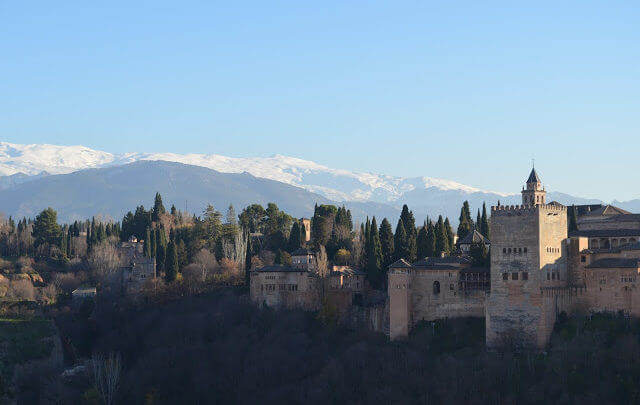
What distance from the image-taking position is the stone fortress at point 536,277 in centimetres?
6278

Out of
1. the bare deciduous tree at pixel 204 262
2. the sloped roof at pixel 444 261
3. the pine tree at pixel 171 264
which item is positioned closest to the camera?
the sloped roof at pixel 444 261

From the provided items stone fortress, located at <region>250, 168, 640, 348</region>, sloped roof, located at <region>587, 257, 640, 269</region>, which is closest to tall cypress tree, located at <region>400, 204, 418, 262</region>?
stone fortress, located at <region>250, 168, 640, 348</region>

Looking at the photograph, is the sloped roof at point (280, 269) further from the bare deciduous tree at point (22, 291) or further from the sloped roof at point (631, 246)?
the bare deciduous tree at point (22, 291)

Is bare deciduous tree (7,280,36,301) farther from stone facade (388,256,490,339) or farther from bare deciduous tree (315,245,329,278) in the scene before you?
stone facade (388,256,490,339)

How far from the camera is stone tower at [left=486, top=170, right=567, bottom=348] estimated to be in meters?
63.3

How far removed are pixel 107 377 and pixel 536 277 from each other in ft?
96.7

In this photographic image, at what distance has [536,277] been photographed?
63.5m

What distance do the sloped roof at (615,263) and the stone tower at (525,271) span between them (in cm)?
229

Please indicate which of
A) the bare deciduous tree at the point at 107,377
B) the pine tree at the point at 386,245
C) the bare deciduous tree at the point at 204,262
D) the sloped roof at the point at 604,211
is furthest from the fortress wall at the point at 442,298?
the bare deciduous tree at the point at 204,262

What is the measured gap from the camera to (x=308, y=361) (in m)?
70.8

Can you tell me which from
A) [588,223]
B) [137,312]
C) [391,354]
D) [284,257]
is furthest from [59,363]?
[588,223]

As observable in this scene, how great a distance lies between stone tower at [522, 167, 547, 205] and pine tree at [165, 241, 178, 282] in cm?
3276

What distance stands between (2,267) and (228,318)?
31.5 metres

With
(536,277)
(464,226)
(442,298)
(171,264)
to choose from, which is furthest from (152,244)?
(536,277)
